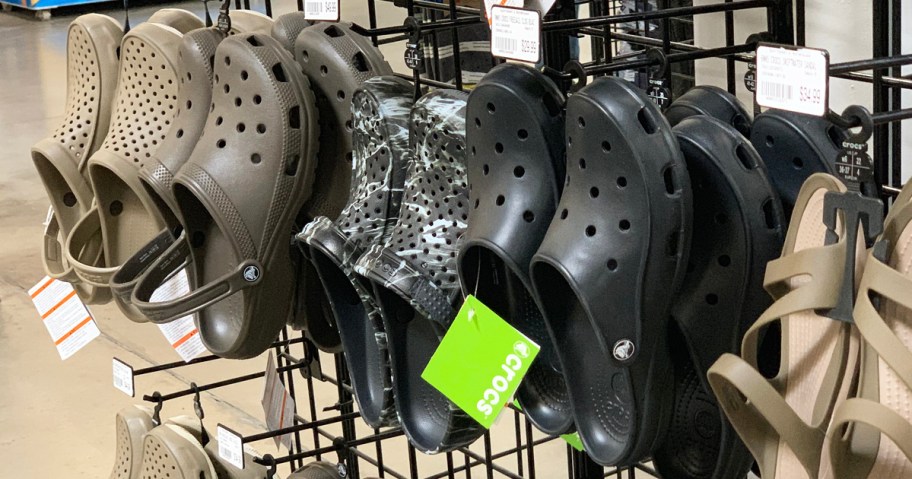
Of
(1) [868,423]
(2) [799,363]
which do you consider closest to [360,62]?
(2) [799,363]

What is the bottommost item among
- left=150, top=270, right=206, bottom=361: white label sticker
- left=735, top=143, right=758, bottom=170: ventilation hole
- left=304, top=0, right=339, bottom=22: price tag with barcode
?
left=150, top=270, right=206, bottom=361: white label sticker

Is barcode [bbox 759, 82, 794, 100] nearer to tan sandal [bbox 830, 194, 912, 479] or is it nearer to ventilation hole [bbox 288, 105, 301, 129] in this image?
tan sandal [bbox 830, 194, 912, 479]

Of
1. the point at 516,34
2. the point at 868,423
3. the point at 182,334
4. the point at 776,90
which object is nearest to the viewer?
the point at 868,423

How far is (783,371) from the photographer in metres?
0.87

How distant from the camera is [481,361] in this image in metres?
1.05

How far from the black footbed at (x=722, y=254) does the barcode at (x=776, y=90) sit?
60 millimetres

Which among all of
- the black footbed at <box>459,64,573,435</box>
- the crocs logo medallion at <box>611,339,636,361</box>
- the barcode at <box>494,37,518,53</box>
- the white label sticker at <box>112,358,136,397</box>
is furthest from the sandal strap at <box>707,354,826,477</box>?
the white label sticker at <box>112,358,136,397</box>

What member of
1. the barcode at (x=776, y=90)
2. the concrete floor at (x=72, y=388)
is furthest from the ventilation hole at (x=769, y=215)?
the concrete floor at (x=72, y=388)

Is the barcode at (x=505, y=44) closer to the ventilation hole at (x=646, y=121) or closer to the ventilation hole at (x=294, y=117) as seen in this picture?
the ventilation hole at (x=646, y=121)

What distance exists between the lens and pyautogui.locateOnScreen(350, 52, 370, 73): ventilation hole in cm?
129

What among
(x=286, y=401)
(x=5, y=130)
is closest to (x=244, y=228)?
(x=286, y=401)

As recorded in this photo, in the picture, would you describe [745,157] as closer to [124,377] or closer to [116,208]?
[116,208]

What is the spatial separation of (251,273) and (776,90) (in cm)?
68

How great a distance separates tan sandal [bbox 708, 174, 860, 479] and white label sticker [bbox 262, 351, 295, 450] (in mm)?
966
